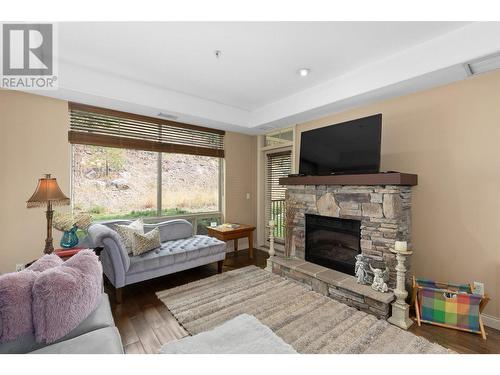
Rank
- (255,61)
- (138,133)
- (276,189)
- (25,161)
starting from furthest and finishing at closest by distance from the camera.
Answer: (276,189) → (138,133) → (25,161) → (255,61)

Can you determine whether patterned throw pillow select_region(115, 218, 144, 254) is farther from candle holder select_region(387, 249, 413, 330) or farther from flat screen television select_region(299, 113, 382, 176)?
candle holder select_region(387, 249, 413, 330)

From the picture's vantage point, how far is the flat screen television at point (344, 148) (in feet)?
8.80

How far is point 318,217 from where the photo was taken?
3354 mm

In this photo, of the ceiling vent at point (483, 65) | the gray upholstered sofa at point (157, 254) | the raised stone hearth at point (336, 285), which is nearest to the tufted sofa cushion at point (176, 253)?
the gray upholstered sofa at point (157, 254)

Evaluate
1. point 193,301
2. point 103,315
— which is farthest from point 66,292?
point 193,301

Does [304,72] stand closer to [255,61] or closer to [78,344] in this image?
[255,61]

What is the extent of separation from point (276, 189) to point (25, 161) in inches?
154

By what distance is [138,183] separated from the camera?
3.75 metres

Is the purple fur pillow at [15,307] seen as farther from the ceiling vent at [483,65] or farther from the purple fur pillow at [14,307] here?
the ceiling vent at [483,65]

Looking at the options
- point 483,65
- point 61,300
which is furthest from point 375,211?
point 61,300

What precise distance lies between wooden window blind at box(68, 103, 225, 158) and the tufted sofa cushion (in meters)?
1.61

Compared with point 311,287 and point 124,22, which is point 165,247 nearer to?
point 311,287

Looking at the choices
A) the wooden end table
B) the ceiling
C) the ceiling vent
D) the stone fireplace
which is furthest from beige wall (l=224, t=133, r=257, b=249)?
the ceiling vent

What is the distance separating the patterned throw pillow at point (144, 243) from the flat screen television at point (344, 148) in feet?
7.74
